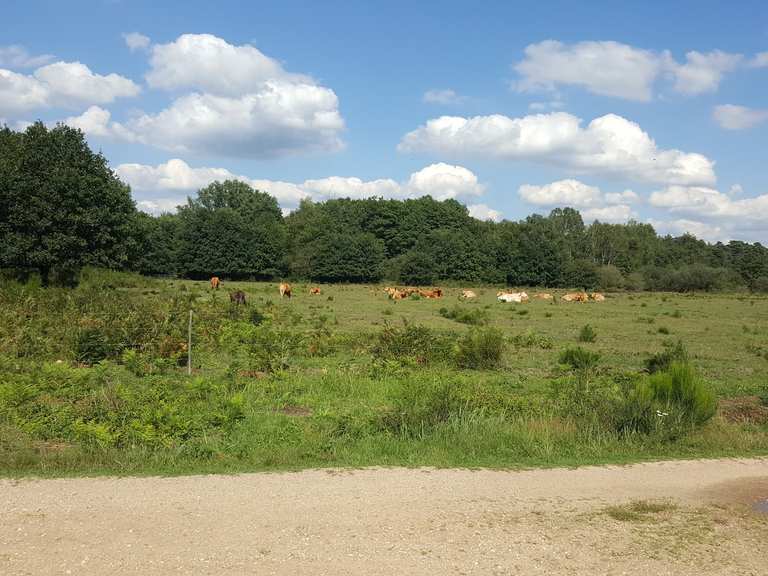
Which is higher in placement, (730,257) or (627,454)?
(730,257)

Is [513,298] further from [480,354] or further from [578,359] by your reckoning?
[480,354]

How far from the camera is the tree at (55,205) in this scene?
29.1 metres

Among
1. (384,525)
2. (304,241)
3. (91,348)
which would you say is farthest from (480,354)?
(304,241)

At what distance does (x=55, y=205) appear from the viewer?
2980cm

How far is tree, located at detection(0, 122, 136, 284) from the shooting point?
2909 cm

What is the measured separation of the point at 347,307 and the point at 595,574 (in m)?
28.2

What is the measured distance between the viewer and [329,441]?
27.8 feet

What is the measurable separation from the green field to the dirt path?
0.77 meters

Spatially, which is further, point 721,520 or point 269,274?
point 269,274

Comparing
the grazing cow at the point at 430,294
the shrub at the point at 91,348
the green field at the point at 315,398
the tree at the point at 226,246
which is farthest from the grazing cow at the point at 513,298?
the tree at the point at 226,246

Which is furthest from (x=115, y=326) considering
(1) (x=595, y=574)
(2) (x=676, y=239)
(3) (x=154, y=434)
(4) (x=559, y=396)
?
→ (2) (x=676, y=239)

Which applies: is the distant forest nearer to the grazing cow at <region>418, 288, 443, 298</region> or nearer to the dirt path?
the grazing cow at <region>418, 288, 443, 298</region>

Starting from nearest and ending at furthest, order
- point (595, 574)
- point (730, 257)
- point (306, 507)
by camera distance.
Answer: point (595, 574) < point (306, 507) < point (730, 257)

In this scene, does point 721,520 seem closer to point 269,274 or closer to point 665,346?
point 665,346
